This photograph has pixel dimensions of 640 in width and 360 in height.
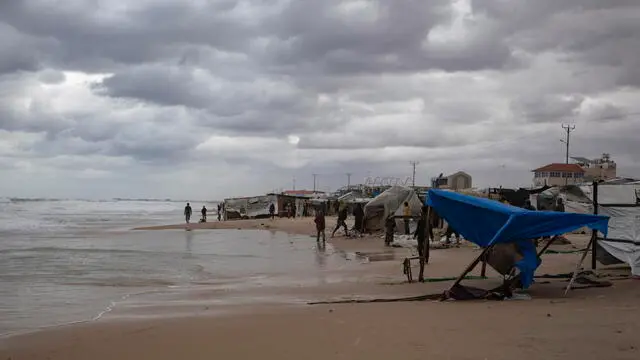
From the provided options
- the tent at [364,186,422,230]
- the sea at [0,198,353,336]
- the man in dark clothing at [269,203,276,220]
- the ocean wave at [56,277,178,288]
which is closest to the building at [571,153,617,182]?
the man in dark clothing at [269,203,276,220]

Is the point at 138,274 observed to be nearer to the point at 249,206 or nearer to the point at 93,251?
the point at 93,251

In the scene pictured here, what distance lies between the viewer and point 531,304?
992 centimetres

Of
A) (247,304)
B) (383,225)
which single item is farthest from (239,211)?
(247,304)

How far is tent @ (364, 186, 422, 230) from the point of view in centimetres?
2944

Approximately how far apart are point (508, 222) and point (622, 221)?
4.32 meters

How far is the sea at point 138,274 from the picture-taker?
35.5 ft

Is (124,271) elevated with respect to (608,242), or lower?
lower

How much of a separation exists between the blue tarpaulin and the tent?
56.9 feet

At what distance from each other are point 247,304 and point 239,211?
151 feet

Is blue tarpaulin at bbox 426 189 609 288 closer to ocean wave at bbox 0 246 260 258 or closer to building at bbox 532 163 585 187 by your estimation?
ocean wave at bbox 0 246 260 258

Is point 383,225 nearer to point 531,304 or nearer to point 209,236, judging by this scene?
point 209,236

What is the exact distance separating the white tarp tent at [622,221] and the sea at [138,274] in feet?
21.6

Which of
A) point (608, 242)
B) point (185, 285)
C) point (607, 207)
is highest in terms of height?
point (607, 207)

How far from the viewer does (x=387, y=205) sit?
1166 inches
